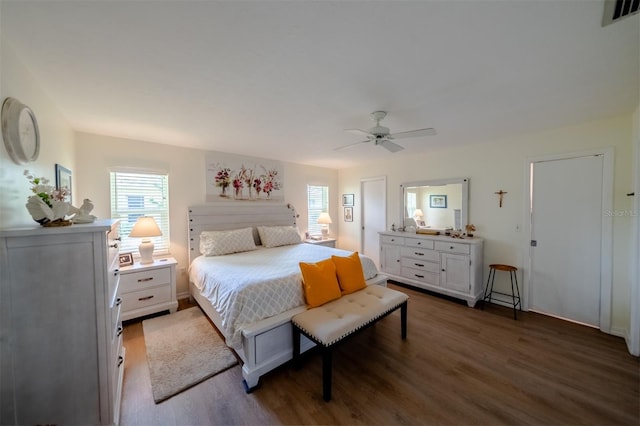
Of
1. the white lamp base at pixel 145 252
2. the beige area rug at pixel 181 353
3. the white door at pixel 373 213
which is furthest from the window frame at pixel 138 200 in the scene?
the white door at pixel 373 213

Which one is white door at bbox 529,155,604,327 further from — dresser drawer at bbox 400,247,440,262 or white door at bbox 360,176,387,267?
white door at bbox 360,176,387,267

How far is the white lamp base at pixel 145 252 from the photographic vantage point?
9.99ft

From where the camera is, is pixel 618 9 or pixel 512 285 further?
pixel 512 285

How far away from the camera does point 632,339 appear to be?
7.20ft

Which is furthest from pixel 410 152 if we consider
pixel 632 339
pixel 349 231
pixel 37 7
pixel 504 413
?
pixel 37 7

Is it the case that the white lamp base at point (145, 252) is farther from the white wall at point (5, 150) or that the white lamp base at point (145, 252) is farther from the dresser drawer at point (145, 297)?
the white wall at point (5, 150)

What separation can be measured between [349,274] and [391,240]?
78.0 inches

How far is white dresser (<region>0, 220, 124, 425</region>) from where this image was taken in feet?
3.78

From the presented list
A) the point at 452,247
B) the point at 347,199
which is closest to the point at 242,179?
the point at 347,199

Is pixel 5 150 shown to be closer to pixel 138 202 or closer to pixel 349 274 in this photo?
pixel 138 202

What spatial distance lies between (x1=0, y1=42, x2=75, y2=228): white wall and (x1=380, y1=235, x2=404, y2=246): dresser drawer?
13.9 feet

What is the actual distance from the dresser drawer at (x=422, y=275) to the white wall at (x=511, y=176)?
2.54ft

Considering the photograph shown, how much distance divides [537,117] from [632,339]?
235 centimetres

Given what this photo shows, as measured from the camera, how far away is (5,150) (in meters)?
1.32
